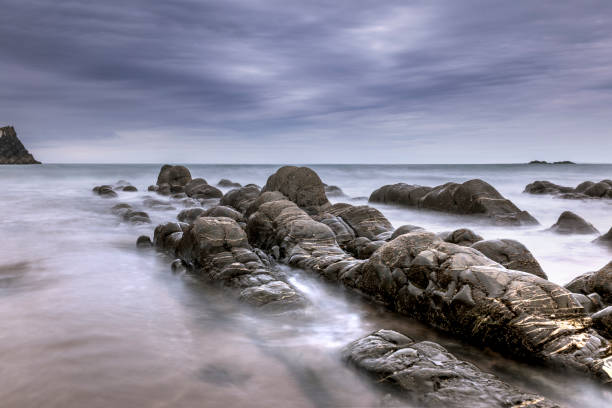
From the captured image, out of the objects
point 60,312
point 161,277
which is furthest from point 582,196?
point 60,312

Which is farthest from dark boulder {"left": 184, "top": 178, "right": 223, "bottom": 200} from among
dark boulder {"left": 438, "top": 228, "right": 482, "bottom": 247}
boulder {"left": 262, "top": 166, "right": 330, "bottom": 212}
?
dark boulder {"left": 438, "top": 228, "right": 482, "bottom": 247}

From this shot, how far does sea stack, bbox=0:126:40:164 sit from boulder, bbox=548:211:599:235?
119337mm

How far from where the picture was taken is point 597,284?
507 cm

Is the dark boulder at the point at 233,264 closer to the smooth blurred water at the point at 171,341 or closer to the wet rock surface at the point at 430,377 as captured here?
the smooth blurred water at the point at 171,341

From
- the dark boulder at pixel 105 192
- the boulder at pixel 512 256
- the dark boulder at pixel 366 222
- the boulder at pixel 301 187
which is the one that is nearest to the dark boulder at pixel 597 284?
the boulder at pixel 512 256

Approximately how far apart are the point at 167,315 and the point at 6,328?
169 centimetres

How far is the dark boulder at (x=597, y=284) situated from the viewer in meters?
4.96

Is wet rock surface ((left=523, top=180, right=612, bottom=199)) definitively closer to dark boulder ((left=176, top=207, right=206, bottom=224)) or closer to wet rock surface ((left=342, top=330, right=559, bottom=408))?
dark boulder ((left=176, top=207, right=206, bottom=224))

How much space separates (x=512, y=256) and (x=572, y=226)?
6.03 metres

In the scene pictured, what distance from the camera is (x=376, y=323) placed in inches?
192

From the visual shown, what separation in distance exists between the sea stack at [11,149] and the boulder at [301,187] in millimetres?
112495

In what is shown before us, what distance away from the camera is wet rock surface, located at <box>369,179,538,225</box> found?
1240cm

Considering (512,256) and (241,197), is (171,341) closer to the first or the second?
(512,256)

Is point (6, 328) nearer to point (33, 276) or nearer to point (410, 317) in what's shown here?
point (33, 276)
